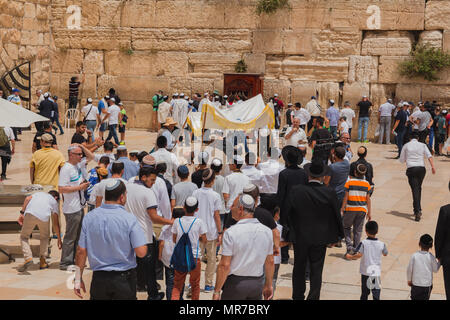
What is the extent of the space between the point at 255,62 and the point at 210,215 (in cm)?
1538

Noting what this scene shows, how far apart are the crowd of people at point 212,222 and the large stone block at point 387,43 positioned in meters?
10.2

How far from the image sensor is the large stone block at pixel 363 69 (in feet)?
70.1

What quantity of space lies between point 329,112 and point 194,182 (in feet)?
36.7

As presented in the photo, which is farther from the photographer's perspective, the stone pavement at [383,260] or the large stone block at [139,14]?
the large stone block at [139,14]

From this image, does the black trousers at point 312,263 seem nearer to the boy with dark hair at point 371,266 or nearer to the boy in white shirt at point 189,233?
the boy with dark hair at point 371,266

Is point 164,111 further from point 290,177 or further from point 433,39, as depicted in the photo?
point 290,177

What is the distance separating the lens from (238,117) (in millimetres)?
13414

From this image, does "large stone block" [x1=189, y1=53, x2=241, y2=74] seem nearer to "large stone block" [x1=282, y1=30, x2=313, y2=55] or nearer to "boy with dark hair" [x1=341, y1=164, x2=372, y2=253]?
"large stone block" [x1=282, y1=30, x2=313, y2=55]

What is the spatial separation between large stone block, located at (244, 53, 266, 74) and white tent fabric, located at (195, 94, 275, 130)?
28.2ft

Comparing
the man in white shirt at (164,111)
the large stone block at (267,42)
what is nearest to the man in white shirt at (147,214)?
the man in white shirt at (164,111)

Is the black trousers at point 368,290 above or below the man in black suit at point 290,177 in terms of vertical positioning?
below
